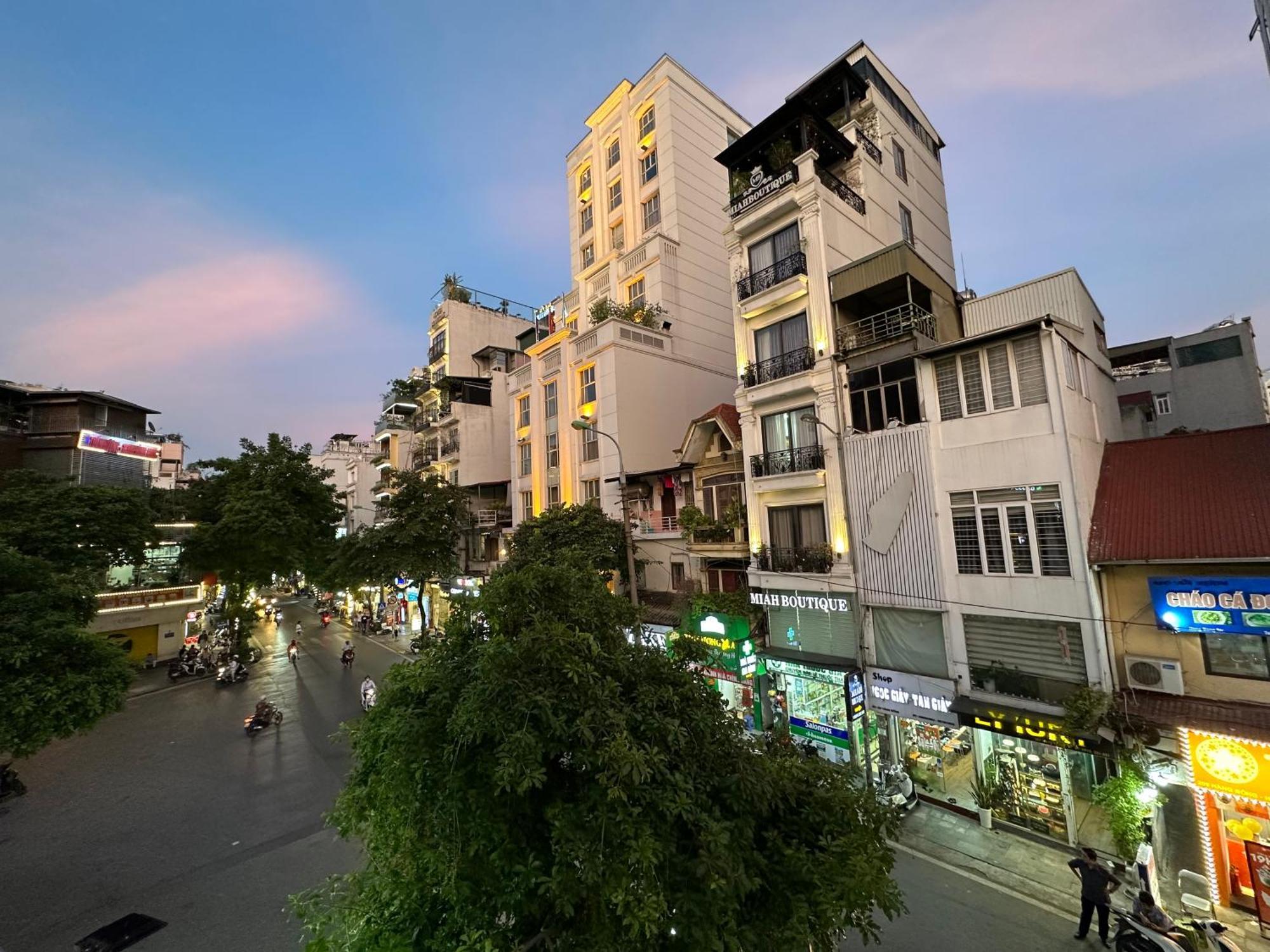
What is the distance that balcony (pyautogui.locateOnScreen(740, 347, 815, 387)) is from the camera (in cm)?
1766

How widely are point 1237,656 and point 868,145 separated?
19.5 meters

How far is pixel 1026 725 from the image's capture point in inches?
478

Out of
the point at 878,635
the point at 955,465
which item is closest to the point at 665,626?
the point at 878,635

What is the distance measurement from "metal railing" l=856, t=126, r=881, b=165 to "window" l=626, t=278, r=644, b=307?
500 inches

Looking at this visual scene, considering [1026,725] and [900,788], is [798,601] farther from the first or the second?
[1026,725]

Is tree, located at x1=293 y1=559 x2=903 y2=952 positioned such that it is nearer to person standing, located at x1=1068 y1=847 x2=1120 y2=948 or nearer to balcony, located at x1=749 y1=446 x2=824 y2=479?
person standing, located at x1=1068 y1=847 x2=1120 y2=948

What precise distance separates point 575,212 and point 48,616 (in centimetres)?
3267

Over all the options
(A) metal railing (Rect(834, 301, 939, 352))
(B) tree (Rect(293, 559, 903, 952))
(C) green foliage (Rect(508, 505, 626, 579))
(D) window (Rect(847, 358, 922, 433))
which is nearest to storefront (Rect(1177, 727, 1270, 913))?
(D) window (Rect(847, 358, 922, 433))

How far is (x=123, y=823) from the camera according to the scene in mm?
13812

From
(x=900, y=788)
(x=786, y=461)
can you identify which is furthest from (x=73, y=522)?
(x=900, y=788)

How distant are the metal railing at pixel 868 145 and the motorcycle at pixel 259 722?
31.7 metres

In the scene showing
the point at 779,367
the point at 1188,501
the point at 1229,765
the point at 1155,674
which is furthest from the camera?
the point at 779,367

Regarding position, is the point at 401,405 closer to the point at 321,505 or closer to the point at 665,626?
the point at 321,505

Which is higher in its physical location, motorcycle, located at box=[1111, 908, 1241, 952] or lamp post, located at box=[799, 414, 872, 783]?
lamp post, located at box=[799, 414, 872, 783]
